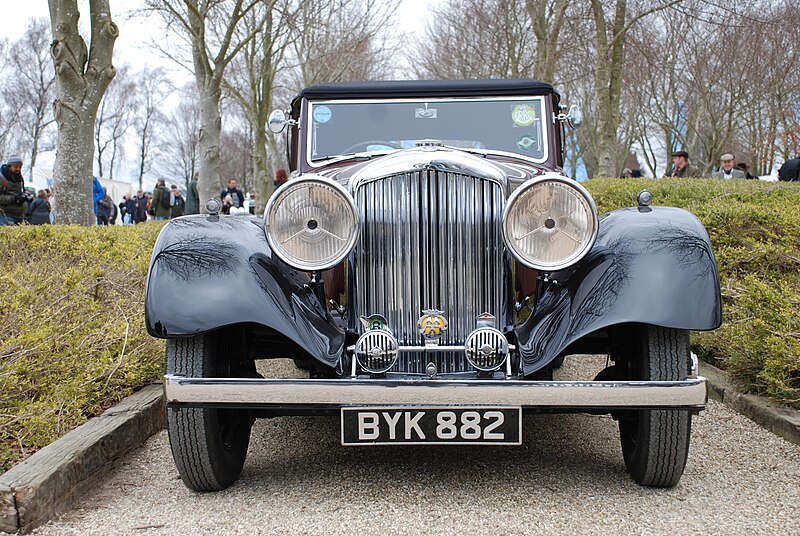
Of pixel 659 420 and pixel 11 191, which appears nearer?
pixel 659 420

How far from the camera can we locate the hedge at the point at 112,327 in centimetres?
371

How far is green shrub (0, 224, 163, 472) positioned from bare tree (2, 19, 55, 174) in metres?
41.5

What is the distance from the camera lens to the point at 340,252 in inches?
124

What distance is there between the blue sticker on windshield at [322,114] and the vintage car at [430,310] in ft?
3.48

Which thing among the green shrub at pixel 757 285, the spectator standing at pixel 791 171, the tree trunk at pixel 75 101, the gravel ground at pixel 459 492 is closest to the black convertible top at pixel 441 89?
the green shrub at pixel 757 285

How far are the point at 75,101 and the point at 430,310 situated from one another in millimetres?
8237

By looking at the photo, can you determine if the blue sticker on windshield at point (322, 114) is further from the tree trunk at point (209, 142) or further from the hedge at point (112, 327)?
the tree trunk at point (209, 142)

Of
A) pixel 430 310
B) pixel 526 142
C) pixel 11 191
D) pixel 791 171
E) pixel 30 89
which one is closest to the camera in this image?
pixel 430 310

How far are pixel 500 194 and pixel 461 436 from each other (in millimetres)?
1100

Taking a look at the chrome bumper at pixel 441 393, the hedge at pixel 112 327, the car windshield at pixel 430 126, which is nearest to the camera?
the chrome bumper at pixel 441 393

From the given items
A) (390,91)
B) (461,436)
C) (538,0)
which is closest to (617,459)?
(461,436)

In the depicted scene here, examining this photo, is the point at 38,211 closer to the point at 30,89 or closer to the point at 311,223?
the point at 311,223

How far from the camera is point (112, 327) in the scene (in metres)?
4.61

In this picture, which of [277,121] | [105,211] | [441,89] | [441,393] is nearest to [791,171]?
[441,89]
